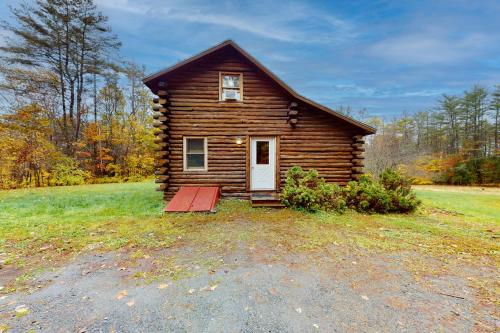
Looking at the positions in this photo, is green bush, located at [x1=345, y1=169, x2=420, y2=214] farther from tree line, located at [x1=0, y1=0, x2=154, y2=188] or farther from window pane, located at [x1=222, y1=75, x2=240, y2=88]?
tree line, located at [x1=0, y1=0, x2=154, y2=188]

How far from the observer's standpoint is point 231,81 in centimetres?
896

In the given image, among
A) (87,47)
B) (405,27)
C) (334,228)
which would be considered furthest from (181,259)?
(405,27)

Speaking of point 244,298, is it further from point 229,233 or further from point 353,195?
point 353,195

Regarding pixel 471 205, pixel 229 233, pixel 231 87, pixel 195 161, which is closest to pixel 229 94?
pixel 231 87

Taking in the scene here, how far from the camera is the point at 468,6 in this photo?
1327cm

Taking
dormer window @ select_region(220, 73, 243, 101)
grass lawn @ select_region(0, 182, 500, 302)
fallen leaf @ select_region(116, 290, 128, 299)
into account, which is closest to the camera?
fallen leaf @ select_region(116, 290, 128, 299)

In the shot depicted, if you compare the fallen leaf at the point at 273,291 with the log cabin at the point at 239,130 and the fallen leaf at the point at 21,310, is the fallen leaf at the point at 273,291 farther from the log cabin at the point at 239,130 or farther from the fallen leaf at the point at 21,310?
the log cabin at the point at 239,130

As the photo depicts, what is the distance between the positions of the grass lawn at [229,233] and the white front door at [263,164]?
72.9 inches

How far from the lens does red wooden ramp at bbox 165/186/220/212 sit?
701 cm

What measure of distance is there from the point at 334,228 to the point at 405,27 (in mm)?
23041

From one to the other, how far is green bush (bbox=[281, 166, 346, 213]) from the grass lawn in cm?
44

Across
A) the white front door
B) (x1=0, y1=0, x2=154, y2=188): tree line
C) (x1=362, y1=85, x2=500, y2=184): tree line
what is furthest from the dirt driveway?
(x1=362, y1=85, x2=500, y2=184): tree line

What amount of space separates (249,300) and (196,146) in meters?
7.10

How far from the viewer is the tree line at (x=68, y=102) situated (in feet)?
→ 46.2
